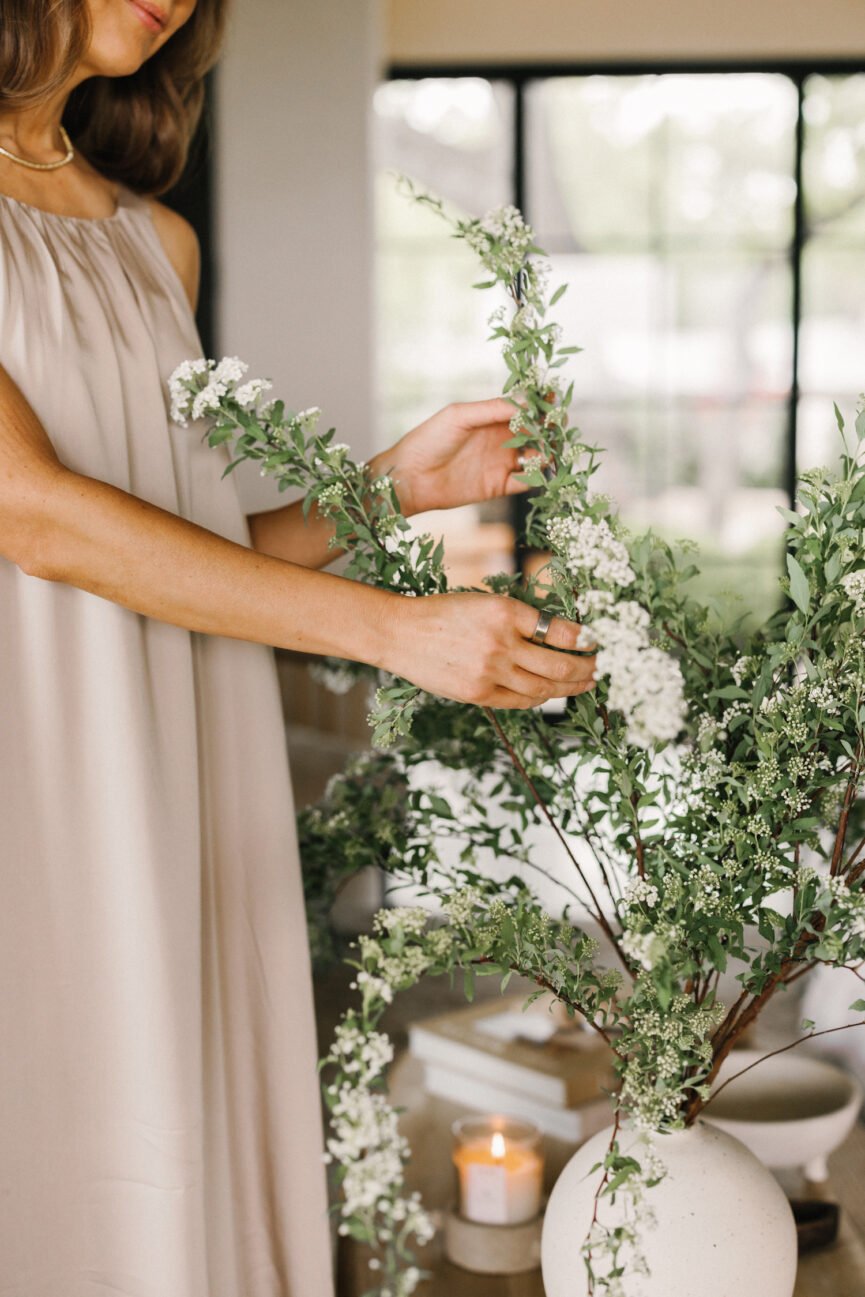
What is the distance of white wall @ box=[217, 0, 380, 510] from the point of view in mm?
3445

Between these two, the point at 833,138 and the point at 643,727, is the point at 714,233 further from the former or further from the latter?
the point at 643,727

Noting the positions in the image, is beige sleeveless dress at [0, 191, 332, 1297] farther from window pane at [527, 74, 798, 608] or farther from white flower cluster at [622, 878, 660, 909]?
window pane at [527, 74, 798, 608]

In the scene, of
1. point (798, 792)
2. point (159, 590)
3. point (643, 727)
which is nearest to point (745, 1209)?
point (798, 792)

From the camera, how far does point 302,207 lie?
3.48 metres

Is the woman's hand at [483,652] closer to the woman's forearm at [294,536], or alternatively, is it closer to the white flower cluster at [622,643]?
the white flower cluster at [622,643]

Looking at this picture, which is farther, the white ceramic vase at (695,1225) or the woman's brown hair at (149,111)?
the woman's brown hair at (149,111)

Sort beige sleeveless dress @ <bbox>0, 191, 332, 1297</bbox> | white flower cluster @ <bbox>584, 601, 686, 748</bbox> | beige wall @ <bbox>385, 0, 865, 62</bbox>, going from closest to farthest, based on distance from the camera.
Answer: white flower cluster @ <bbox>584, 601, 686, 748</bbox> → beige sleeveless dress @ <bbox>0, 191, 332, 1297</bbox> → beige wall @ <bbox>385, 0, 865, 62</bbox>

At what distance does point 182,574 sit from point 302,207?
287 cm

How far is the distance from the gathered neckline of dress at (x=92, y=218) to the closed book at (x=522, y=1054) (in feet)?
3.22

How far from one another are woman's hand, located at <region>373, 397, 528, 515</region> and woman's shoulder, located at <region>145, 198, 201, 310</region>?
283 millimetres

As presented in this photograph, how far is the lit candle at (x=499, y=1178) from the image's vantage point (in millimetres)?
1161

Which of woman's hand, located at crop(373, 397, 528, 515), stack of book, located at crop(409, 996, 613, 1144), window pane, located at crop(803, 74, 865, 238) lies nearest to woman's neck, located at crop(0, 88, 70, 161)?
woman's hand, located at crop(373, 397, 528, 515)

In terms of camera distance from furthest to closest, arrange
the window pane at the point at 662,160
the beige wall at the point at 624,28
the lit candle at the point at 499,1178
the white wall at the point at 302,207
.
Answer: the window pane at the point at 662,160 < the beige wall at the point at 624,28 < the white wall at the point at 302,207 < the lit candle at the point at 499,1178

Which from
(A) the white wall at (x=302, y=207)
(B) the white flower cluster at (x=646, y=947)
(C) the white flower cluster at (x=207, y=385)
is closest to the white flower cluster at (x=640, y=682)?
(B) the white flower cluster at (x=646, y=947)
